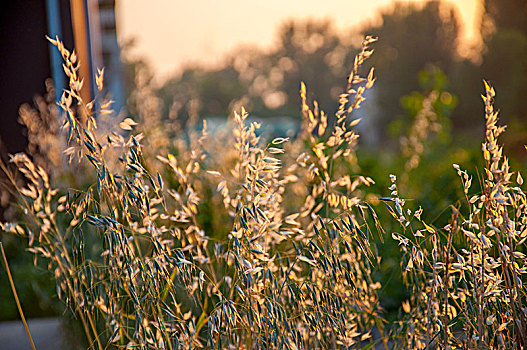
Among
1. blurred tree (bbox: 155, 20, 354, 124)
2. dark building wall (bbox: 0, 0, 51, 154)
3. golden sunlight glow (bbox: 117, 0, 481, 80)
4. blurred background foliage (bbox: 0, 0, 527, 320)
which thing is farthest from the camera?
blurred tree (bbox: 155, 20, 354, 124)

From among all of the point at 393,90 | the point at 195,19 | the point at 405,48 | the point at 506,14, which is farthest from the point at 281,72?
the point at 506,14

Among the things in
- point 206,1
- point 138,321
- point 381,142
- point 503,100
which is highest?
point 206,1

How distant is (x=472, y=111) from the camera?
1450 cm

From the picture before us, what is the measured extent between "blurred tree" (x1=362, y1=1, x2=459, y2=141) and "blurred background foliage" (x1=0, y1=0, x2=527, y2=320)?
4 centimetres

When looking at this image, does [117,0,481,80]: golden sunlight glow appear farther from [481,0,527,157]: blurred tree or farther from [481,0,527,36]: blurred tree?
[481,0,527,36]: blurred tree

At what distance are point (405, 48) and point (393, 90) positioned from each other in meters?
2.05

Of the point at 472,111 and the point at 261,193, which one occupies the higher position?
the point at 261,193

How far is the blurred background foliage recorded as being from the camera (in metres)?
3.14

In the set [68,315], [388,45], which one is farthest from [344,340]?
[388,45]

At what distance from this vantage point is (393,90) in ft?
64.4

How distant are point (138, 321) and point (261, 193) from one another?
0.41 m

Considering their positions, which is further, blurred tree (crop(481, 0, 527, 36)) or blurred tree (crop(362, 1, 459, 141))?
blurred tree (crop(362, 1, 459, 141))

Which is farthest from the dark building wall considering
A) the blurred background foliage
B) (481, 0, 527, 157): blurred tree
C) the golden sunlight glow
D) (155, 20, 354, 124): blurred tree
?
(155, 20, 354, 124): blurred tree

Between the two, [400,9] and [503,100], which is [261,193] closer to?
[503,100]
